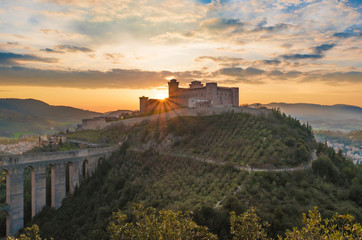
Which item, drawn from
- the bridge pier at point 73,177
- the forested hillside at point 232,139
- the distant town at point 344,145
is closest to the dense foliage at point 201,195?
the bridge pier at point 73,177

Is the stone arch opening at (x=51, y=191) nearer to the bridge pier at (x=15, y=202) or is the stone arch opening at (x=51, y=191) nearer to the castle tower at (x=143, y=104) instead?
the bridge pier at (x=15, y=202)

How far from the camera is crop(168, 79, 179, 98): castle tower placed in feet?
215

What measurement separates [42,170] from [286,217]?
25850 mm

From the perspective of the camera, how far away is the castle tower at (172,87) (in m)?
65.6

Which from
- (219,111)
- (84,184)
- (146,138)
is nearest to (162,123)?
(146,138)

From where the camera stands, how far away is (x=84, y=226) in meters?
28.2

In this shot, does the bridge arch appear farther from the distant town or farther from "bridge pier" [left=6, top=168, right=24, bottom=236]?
the distant town

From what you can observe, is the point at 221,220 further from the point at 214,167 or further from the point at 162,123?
the point at 162,123

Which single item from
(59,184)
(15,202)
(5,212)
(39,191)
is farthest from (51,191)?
(5,212)

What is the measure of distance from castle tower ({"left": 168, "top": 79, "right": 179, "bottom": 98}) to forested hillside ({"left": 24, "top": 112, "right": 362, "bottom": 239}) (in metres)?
20.4

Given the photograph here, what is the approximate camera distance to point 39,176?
3088cm

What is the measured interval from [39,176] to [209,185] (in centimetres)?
1890

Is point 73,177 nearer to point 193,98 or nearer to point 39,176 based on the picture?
point 39,176

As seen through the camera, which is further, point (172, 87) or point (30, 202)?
point (172, 87)
